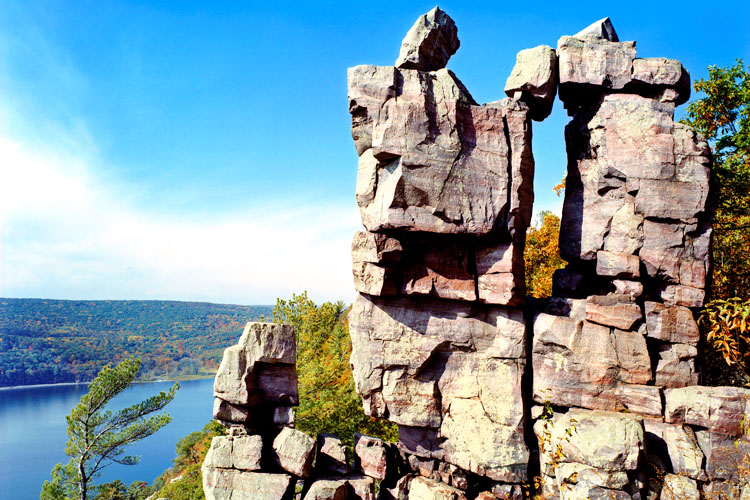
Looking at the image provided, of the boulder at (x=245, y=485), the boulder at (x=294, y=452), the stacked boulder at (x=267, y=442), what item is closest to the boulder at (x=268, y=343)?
the stacked boulder at (x=267, y=442)

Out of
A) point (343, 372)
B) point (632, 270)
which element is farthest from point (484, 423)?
point (343, 372)

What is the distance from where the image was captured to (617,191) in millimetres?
9492

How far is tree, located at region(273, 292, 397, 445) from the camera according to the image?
16234 millimetres

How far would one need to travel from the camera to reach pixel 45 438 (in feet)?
141

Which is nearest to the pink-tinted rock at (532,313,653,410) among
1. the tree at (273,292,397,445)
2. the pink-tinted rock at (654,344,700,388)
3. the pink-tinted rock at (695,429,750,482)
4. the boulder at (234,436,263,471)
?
the pink-tinted rock at (654,344,700,388)

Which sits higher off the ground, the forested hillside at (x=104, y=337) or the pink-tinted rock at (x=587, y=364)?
the pink-tinted rock at (x=587, y=364)

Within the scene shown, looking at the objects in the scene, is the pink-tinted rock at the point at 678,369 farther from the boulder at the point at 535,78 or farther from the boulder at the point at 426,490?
the boulder at the point at 535,78

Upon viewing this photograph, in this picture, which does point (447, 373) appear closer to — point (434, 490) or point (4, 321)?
point (434, 490)

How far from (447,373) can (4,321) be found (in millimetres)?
70471

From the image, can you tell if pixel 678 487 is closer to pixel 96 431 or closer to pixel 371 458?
pixel 371 458

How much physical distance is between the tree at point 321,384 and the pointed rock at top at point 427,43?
1017 centimetres

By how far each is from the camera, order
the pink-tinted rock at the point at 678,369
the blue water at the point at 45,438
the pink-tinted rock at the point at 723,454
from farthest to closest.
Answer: the blue water at the point at 45,438 → the pink-tinted rock at the point at 678,369 → the pink-tinted rock at the point at 723,454

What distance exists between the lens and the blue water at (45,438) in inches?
1357

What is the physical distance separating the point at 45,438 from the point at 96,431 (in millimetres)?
39428
